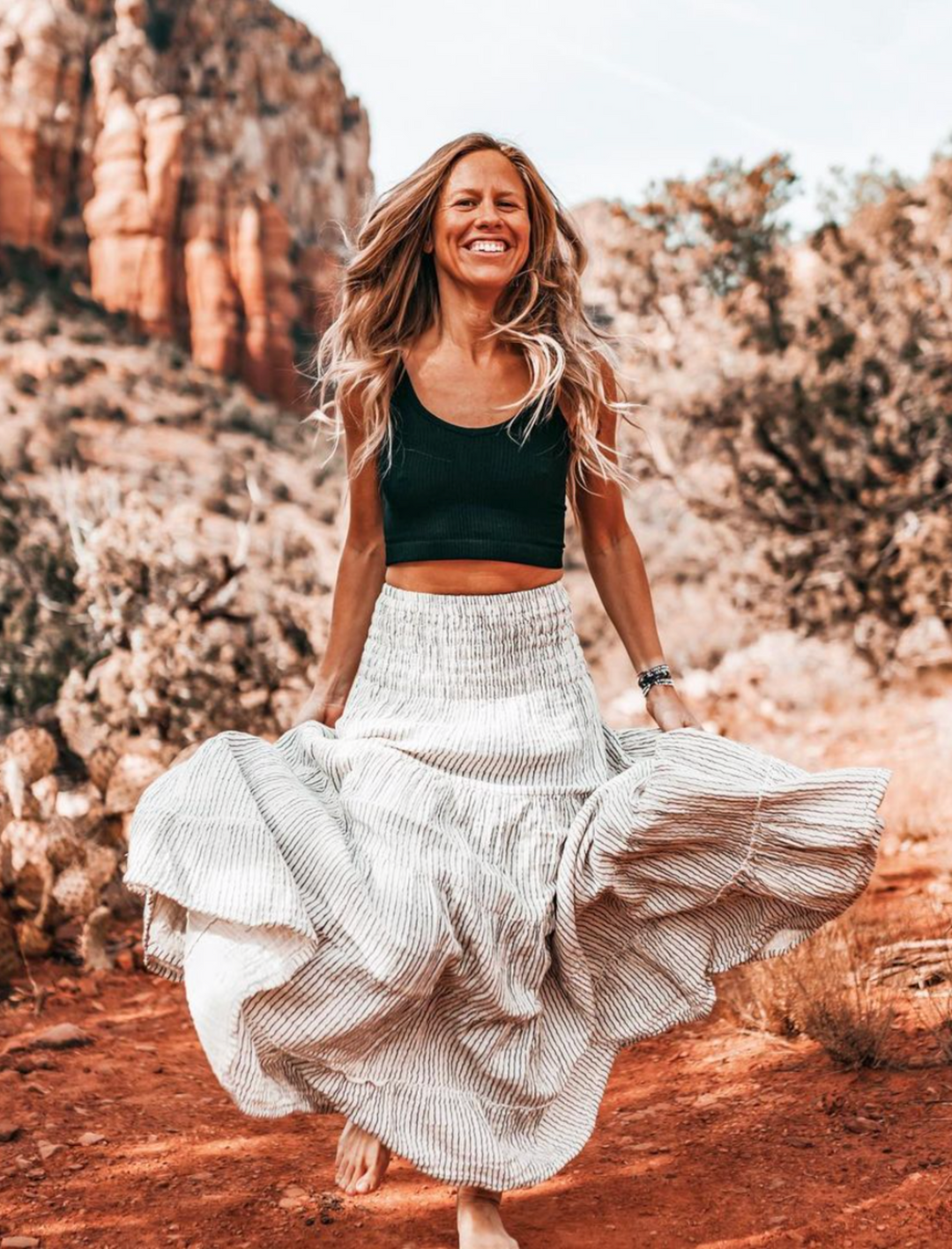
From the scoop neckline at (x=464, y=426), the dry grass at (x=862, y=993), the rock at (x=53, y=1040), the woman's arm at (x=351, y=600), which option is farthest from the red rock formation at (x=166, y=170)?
the scoop neckline at (x=464, y=426)

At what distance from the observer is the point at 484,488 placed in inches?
106

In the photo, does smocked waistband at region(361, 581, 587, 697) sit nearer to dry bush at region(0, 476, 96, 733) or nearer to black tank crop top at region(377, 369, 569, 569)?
black tank crop top at region(377, 369, 569, 569)

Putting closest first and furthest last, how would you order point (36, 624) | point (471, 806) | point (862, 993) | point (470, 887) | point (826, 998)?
1. point (470, 887)
2. point (471, 806)
3. point (826, 998)
4. point (862, 993)
5. point (36, 624)

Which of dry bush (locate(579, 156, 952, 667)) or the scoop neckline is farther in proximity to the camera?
dry bush (locate(579, 156, 952, 667))

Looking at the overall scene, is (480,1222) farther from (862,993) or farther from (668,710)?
(862,993)

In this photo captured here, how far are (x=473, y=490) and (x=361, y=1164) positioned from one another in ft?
4.61

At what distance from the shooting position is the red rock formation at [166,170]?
36562 millimetres

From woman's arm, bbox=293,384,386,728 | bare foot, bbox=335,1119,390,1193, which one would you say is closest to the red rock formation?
woman's arm, bbox=293,384,386,728

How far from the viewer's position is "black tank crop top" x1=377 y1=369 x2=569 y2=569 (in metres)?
2.69

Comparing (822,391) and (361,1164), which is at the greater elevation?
(822,391)

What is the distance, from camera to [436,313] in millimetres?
2928

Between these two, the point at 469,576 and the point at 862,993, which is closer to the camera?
the point at 469,576

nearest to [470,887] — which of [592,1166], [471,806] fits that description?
[471,806]

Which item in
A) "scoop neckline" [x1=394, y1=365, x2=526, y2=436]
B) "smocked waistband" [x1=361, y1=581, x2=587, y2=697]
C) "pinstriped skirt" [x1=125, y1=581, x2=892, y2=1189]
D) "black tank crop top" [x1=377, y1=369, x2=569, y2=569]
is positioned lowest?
"pinstriped skirt" [x1=125, y1=581, x2=892, y2=1189]
